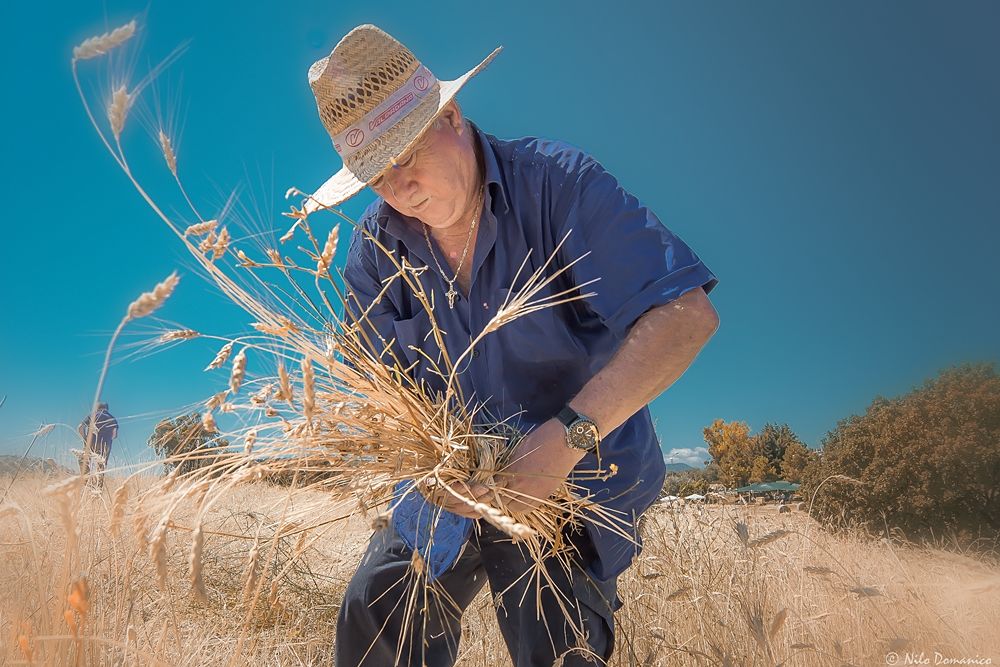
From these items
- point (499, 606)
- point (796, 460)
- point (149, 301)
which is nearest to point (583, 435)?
point (499, 606)

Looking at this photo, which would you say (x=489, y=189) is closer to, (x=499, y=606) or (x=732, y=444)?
(x=499, y=606)

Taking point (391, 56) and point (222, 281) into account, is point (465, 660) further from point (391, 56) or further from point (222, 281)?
point (391, 56)

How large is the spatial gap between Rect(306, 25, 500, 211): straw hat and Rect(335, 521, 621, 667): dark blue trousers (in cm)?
106

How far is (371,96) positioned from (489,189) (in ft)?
1.41

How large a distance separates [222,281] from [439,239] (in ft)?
2.88

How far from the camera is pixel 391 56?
1956mm

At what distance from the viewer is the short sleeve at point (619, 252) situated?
1682 mm

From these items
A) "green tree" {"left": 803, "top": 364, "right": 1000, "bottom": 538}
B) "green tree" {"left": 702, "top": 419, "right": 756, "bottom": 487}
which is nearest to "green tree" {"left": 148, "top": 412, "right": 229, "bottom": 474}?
"green tree" {"left": 803, "top": 364, "right": 1000, "bottom": 538}

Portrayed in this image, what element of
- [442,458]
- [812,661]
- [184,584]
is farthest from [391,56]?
[184,584]

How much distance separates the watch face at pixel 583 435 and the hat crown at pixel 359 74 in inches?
41.8

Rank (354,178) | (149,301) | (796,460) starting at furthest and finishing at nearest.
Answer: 1. (796,460)
2. (354,178)
3. (149,301)

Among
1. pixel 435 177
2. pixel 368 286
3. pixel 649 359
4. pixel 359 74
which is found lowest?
pixel 649 359

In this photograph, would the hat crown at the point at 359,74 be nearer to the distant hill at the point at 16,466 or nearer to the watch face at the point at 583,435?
the watch face at the point at 583,435

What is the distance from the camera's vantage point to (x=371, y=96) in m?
1.93
